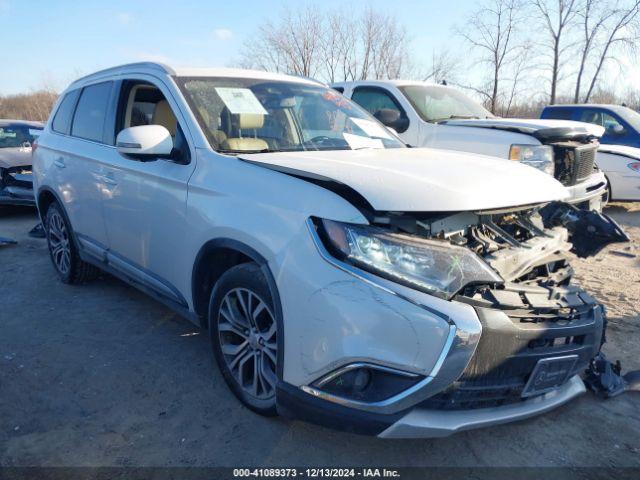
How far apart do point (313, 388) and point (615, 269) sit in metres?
4.42

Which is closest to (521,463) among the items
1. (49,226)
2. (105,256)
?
(105,256)

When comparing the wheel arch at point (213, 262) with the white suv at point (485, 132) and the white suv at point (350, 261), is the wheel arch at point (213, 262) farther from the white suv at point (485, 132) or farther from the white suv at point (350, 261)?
the white suv at point (485, 132)

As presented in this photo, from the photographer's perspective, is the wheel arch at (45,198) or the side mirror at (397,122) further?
the side mirror at (397,122)

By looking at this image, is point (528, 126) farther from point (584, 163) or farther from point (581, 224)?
point (581, 224)

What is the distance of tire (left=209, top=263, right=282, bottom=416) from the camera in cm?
243

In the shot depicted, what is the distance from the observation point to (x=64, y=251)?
4.72 m

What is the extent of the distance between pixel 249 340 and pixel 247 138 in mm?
1212

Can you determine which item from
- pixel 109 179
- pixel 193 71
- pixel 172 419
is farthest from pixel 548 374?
pixel 109 179

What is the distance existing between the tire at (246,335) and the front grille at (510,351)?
0.85 metres

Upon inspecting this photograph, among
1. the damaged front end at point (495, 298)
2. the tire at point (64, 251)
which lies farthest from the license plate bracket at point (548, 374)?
the tire at point (64, 251)

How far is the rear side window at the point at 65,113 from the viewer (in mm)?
4547

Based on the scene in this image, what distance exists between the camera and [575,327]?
7.16 feet

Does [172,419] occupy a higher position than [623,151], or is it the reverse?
[623,151]

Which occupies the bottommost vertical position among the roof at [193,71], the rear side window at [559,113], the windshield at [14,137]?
the windshield at [14,137]
